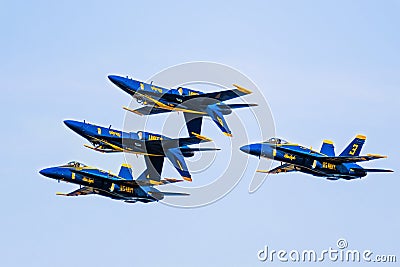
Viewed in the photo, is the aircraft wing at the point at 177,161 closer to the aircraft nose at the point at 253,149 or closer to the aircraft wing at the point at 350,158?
the aircraft nose at the point at 253,149

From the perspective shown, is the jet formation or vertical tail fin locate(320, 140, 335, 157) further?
vertical tail fin locate(320, 140, 335, 157)

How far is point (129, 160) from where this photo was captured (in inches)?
6422

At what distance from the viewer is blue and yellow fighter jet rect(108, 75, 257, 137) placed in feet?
521

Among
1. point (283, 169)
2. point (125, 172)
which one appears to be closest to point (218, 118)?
point (283, 169)

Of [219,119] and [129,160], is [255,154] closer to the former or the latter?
[219,119]

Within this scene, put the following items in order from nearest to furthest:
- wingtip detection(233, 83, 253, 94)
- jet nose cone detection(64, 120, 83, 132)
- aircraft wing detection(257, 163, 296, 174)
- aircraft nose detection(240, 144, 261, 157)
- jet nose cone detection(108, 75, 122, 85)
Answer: wingtip detection(233, 83, 253, 94) < jet nose cone detection(64, 120, 83, 132) < aircraft nose detection(240, 144, 261, 157) < jet nose cone detection(108, 75, 122, 85) < aircraft wing detection(257, 163, 296, 174)

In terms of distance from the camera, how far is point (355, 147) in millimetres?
165625

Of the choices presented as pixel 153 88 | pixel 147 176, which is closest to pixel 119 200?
pixel 147 176

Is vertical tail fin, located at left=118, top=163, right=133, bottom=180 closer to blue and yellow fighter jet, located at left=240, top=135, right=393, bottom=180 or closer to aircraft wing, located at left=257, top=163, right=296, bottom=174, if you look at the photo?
blue and yellow fighter jet, located at left=240, top=135, right=393, bottom=180

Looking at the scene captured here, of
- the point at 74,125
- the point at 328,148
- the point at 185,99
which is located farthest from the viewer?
the point at 328,148

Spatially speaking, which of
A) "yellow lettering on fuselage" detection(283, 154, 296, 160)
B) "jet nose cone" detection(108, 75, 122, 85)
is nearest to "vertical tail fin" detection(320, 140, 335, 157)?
"yellow lettering on fuselage" detection(283, 154, 296, 160)

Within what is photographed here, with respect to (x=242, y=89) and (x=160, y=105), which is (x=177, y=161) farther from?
(x=242, y=89)

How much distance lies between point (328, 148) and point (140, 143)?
2538 cm

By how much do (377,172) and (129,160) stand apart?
106ft
